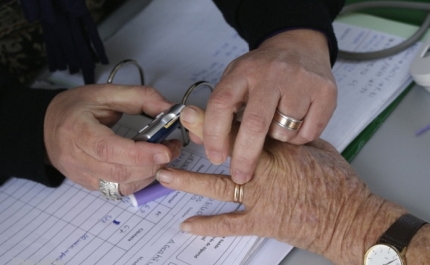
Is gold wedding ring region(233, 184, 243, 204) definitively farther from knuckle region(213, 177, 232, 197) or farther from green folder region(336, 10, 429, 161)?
green folder region(336, 10, 429, 161)

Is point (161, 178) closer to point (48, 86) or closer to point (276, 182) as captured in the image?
point (276, 182)

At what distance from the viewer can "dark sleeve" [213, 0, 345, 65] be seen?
779 millimetres

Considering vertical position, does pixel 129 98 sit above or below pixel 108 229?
above

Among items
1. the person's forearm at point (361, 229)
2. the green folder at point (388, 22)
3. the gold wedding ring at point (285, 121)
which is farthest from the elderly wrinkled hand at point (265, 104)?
the green folder at point (388, 22)

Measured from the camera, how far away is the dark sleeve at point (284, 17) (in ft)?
2.56

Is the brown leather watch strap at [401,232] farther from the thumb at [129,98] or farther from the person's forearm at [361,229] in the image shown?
the thumb at [129,98]

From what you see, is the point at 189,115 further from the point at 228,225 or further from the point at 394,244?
the point at 394,244

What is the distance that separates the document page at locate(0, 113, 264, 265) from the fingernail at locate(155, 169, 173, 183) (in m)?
0.06

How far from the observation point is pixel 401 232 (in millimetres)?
641

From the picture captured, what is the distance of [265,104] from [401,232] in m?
0.22

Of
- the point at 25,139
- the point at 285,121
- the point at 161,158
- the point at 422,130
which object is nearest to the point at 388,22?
the point at 422,130

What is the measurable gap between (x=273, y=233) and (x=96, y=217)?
0.81ft

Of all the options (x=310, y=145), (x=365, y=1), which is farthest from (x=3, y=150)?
(x=365, y=1)

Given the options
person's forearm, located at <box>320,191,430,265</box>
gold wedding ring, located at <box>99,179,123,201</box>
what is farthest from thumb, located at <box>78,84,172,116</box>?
person's forearm, located at <box>320,191,430,265</box>
